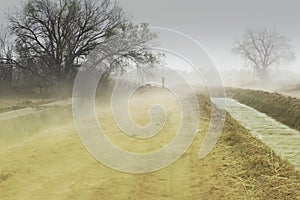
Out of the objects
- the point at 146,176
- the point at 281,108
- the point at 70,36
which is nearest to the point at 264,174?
the point at 146,176

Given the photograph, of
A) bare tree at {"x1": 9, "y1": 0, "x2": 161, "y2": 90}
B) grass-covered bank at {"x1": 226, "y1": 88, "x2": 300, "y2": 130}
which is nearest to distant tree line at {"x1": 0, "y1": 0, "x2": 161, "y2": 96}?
bare tree at {"x1": 9, "y1": 0, "x2": 161, "y2": 90}

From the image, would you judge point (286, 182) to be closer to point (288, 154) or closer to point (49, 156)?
point (288, 154)

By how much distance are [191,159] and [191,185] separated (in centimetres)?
201

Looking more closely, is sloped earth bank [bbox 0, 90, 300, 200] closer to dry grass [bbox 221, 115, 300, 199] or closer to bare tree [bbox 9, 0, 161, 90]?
dry grass [bbox 221, 115, 300, 199]

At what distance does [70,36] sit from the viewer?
2597cm

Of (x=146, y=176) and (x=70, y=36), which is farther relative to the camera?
(x=70, y=36)

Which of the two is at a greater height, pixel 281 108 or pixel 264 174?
pixel 281 108

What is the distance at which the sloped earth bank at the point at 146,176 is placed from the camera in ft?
20.1

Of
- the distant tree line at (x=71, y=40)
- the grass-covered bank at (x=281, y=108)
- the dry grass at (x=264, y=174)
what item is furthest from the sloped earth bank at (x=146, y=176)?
the distant tree line at (x=71, y=40)

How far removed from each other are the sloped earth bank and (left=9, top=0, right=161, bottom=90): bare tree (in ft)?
50.7

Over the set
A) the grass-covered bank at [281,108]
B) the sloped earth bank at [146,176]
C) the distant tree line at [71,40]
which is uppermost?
the distant tree line at [71,40]

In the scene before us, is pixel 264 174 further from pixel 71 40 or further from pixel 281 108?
pixel 71 40

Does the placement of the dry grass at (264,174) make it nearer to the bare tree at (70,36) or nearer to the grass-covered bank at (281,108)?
the grass-covered bank at (281,108)

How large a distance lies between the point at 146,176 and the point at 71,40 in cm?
2064
